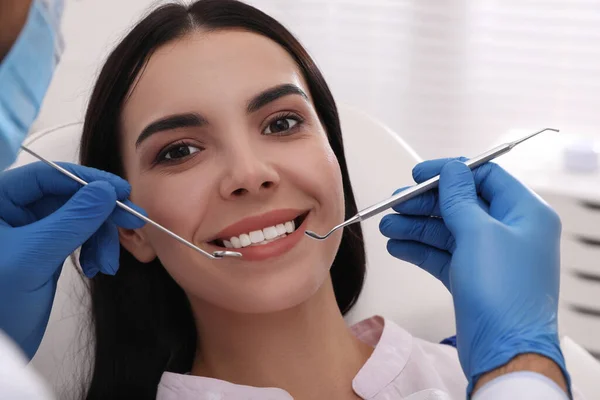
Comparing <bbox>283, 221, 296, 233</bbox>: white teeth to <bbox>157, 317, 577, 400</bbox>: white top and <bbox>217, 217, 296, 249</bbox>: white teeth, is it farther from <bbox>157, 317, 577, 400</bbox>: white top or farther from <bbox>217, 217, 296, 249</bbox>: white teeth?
<bbox>157, 317, 577, 400</bbox>: white top

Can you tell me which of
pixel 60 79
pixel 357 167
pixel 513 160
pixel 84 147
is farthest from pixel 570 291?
pixel 60 79

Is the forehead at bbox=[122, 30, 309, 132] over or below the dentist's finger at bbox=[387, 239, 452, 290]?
over

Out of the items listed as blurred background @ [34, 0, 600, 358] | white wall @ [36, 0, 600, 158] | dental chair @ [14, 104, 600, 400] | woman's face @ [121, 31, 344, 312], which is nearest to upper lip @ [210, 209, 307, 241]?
woman's face @ [121, 31, 344, 312]

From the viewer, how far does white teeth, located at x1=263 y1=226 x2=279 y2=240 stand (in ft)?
4.23

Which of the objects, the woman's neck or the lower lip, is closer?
the lower lip

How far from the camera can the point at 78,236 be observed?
4.07 ft

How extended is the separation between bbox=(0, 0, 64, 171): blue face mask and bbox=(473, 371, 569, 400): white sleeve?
2.18 ft

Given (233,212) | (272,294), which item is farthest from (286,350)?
(233,212)

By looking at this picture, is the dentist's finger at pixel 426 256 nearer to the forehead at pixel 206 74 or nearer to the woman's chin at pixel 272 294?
the woman's chin at pixel 272 294

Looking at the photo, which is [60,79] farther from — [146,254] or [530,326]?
[530,326]

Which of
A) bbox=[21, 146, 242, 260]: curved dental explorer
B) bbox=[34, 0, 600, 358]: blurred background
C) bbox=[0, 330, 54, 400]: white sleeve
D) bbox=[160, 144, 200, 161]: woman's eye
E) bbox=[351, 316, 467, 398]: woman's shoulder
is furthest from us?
bbox=[34, 0, 600, 358]: blurred background

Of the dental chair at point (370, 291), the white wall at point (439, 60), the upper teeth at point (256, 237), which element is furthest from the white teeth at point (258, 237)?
the white wall at point (439, 60)

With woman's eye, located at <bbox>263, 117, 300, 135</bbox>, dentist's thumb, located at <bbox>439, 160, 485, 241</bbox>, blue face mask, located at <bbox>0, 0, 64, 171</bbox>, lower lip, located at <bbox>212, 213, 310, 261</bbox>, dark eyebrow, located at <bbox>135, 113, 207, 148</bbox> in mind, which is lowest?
lower lip, located at <bbox>212, 213, 310, 261</bbox>

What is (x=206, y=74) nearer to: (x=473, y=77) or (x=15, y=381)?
(x=15, y=381)
